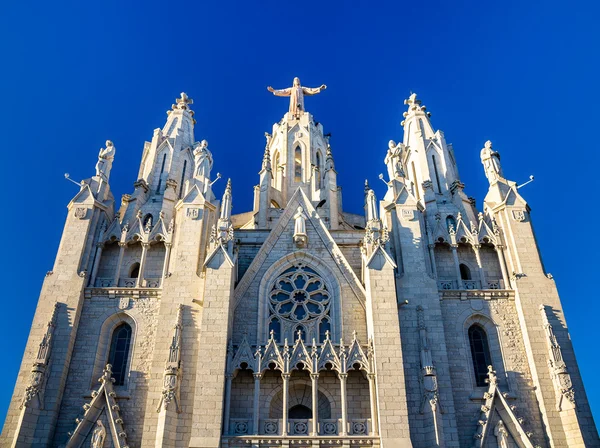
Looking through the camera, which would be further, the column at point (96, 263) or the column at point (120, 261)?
the column at point (120, 261)

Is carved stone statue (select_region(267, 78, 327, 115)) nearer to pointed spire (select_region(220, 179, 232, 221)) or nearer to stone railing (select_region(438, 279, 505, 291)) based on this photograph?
pointed spire (select_region(220, 179, 232, 221))

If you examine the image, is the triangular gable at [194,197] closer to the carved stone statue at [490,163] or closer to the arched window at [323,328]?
the arched window at [323,328]

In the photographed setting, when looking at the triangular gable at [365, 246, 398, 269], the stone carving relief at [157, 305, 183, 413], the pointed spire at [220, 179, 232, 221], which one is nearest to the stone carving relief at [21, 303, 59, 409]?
the stone carving relief at [157, 305, 183, 413]

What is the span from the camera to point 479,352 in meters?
23.1

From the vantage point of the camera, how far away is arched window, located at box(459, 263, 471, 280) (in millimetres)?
25739

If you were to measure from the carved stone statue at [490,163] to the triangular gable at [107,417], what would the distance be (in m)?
19.8

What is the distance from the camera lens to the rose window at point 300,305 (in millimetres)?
22688

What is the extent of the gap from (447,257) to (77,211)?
1719 cm

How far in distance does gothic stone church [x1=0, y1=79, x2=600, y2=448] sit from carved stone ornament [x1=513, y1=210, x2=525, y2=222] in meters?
0.07

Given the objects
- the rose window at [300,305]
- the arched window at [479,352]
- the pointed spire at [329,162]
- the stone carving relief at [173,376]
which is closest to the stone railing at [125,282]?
the stone carving relief at [173,376]

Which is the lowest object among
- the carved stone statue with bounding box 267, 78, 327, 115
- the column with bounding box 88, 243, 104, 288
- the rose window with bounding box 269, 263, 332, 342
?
the rose window with bounding box 269, 263, 332, 342

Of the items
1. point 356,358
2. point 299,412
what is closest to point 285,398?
point 299,412

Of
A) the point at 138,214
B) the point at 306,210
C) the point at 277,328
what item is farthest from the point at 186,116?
the point at 277,328

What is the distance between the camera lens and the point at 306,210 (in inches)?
1025
